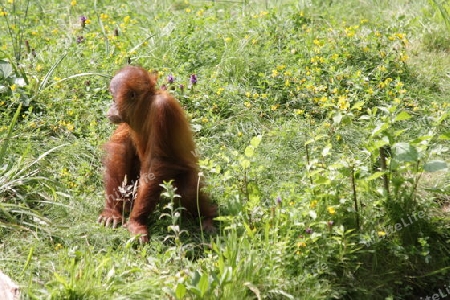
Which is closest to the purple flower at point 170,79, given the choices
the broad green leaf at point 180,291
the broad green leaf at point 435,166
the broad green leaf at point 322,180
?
the broad green leaf at point 322,180

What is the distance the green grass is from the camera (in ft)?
13.0

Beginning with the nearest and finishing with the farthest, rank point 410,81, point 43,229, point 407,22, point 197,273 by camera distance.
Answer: point 197,273 → point 43,229 → point 410,81 → point 407,22

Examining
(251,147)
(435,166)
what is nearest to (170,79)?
(251,147)

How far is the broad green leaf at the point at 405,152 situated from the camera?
398 cm

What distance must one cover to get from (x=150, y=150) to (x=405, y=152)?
1.46m

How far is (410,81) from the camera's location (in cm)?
592

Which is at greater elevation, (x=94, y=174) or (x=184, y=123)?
(x=184, y=123)

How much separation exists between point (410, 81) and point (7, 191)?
311 centimetres

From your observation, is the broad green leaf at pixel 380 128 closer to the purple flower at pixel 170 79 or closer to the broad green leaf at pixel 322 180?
the broad green leaf at pixel 322 180

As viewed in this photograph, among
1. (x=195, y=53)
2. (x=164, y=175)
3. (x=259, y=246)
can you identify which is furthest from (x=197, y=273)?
(x=195, y=53)

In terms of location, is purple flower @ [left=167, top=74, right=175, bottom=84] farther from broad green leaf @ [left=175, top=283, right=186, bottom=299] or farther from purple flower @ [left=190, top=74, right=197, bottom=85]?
broad green leaf @ [left=175, top=283, right=186, bottom=299]

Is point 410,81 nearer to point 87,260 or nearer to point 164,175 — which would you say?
point 164,175

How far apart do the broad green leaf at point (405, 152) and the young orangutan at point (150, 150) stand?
1165mm

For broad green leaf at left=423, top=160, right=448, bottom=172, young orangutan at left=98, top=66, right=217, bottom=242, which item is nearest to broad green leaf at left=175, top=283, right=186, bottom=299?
young orangutan at left=98, top=66, right=217, bottom=242
